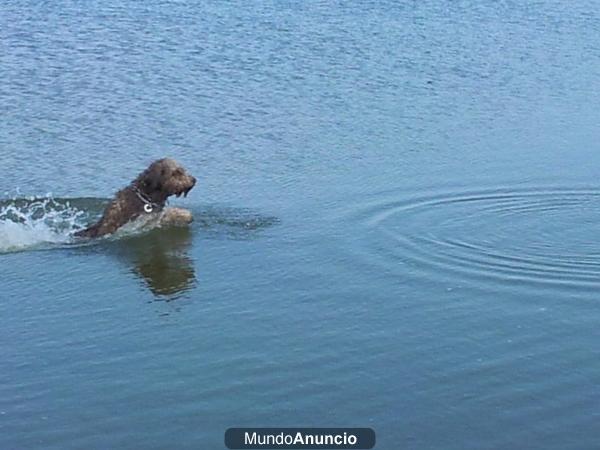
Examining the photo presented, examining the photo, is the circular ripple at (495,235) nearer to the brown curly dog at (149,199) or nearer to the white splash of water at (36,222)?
the brown curly dog at (149,199)

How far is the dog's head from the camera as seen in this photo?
47.0ft

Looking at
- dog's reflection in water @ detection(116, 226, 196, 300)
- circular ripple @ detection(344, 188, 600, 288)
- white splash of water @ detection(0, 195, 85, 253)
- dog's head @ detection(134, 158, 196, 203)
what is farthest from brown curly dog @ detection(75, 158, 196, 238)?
circular ripple @ detection(344, 188, 600, 288)

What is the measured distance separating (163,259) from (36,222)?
212 cm

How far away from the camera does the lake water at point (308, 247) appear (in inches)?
361

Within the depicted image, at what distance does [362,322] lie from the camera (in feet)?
35.8

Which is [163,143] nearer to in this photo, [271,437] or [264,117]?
[264,117]

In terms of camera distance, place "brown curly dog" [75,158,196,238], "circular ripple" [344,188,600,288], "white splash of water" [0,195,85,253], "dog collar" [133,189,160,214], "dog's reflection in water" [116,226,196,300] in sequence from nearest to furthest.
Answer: "circular ripple" [344,188,600,288], "dog's reflection in water" [116,226,196,300], "white splash of water" [0,195,85,253], "brown curly dog" [75,158,196,238], "dog collar" [133,189,160,214]

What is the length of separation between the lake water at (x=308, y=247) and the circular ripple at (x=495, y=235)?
42mm

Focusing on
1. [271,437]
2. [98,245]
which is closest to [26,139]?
[98,245]

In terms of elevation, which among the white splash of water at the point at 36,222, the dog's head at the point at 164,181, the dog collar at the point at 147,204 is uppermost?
the dog's head at the point at 164,181

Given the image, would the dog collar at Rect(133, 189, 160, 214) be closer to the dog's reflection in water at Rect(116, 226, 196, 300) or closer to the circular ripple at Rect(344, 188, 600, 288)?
the dog's reflection in water at Rect(116, 226, 196, 300)

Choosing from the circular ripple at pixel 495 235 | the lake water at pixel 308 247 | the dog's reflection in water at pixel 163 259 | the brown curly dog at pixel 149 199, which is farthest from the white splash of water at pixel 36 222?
the circular ripple at pixel 495 235

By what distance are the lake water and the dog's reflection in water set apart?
0.04 meters

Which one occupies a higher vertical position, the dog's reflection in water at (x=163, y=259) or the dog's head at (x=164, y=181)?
the dog's head at (x=164, y=181)
